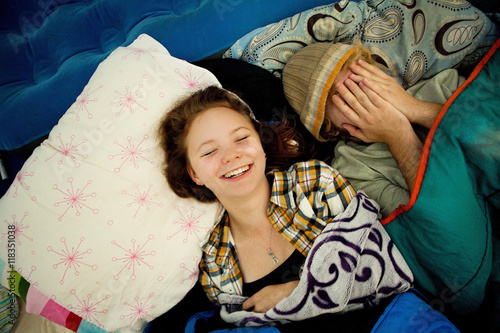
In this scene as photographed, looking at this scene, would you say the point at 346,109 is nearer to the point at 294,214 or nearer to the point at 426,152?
the point at 426,152

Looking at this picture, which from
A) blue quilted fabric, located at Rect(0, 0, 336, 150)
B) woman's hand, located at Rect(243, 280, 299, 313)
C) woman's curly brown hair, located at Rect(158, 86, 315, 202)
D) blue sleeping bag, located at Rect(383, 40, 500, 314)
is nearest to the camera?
blue sleeping bag, located at Rect(383, 40, 500, 314)

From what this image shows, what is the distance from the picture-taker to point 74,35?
1.09 m

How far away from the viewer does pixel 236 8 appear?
107 centimetres

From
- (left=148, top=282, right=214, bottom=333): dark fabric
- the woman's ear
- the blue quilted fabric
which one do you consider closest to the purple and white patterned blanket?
(left=148, top=282, right=214, bottom=333): dark fabric

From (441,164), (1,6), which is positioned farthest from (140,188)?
(1,6)

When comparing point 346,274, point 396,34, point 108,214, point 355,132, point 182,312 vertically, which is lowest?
point 182,312

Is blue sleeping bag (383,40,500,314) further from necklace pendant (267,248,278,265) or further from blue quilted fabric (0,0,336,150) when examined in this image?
blue quilted fabric (0,0,336,150)

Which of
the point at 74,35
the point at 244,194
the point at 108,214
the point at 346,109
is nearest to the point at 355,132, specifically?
the point at 346,109

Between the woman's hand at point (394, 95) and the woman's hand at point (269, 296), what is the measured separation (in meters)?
0.68

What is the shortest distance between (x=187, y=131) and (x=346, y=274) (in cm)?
67

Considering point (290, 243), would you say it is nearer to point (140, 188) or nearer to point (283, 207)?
point (283, 207)

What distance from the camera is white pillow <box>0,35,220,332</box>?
769mm

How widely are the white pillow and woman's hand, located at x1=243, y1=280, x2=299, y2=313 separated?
0.22 metres

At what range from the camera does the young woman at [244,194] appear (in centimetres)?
79
